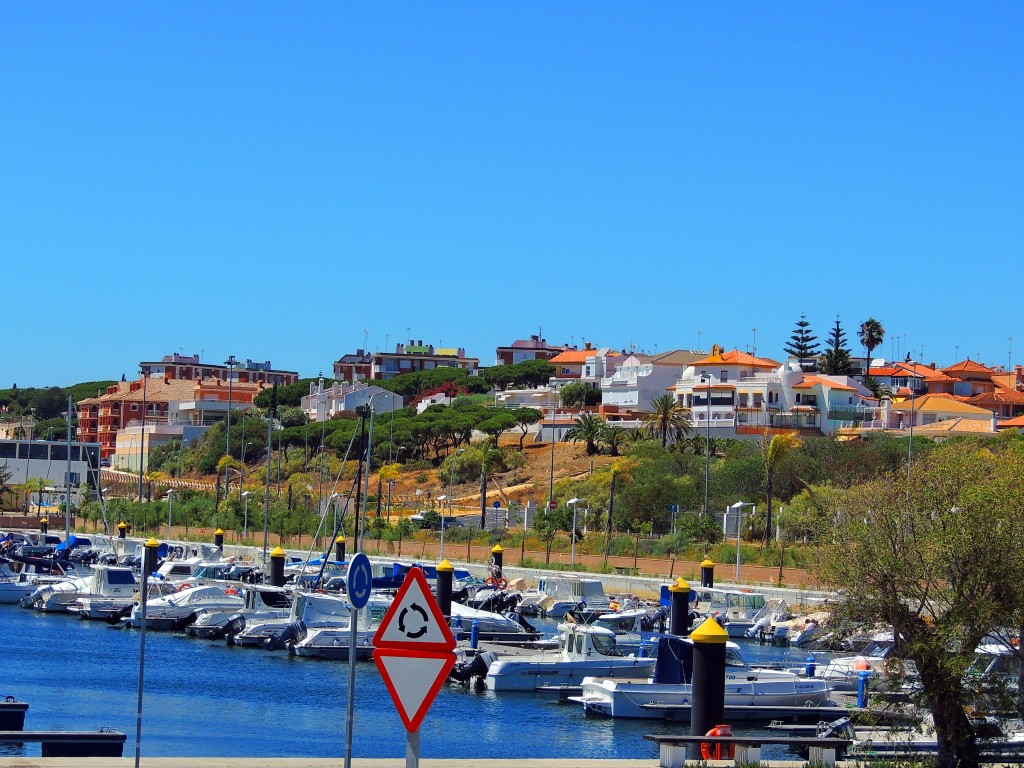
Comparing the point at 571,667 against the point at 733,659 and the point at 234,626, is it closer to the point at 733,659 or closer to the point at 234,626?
the point at 733,659

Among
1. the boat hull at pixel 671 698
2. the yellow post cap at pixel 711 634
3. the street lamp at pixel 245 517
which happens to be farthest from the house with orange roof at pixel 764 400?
the yellow post cap at pixel 711 634

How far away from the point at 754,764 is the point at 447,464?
332ft

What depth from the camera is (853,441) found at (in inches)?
4031

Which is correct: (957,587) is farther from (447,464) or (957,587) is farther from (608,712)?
(447,464)

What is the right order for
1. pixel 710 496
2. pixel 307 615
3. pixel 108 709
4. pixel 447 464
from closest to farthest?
pixel 108 709
pixel 307 615
pixel 710 496
pixel 447 464

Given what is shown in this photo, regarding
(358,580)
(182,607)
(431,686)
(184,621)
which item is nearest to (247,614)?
(184,621)

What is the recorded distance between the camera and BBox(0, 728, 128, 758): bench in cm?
2066

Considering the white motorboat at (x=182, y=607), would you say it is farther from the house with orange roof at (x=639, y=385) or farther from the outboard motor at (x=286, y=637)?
the house with orange roof at (x=639, y=385)

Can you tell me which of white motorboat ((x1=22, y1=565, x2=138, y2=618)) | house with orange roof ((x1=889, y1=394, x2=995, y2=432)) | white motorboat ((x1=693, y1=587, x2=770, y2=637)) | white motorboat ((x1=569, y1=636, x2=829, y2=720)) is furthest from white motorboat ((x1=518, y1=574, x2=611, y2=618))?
house with orange roof ((x1=889, y1=394, x2=995, y2=432))

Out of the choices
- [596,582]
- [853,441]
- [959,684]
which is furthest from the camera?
[853,441]

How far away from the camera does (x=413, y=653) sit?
1101cm

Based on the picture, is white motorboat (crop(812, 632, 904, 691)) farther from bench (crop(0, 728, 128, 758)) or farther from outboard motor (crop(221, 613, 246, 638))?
bench (crop(0, 728, 128, 758))

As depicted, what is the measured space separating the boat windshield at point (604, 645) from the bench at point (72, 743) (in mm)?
21268

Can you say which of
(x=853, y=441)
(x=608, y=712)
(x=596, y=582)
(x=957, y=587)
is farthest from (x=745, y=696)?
(x=853, y=441)
